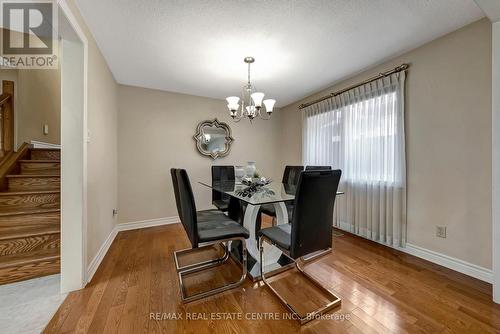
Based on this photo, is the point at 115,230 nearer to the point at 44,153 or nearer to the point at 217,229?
the point at 44,153

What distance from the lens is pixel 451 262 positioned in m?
1.93

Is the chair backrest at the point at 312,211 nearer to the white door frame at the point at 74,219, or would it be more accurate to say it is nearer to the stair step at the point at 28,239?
the white door frame at the point at 74,219

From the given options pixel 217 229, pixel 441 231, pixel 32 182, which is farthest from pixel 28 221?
pixel 441 231

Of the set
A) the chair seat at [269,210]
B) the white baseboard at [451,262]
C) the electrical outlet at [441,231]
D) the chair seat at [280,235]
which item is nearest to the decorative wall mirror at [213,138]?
the chair seat at [269,210]

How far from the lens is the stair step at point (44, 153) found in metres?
2.83

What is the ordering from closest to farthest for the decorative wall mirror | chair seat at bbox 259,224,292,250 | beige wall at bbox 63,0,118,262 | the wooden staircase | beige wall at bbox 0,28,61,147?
chair seat at bbox 259,224,292,250 < the wooden staircase < beige wall at bbox 63,0,118,262 < beige wall at bbox 0,28,61,147 < the decorative wall mirror

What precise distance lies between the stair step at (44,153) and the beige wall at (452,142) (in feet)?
16.2

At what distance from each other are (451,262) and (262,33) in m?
2.97

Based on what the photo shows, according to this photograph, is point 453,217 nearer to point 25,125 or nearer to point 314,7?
point 314,7

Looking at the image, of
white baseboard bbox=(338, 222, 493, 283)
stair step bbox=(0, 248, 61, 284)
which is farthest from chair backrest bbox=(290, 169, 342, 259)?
stair step bbox=(0, 248, 61, 284)

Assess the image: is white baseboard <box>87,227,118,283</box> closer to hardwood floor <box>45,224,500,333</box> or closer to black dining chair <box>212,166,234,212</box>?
hardwood floor <box>45,224,500,333</box>

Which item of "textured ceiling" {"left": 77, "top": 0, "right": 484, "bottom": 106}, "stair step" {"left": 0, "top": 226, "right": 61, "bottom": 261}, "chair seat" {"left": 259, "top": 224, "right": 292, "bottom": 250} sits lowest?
"stair step" {"left": 0, "top": 226, "right": 61, "bottom": 261}

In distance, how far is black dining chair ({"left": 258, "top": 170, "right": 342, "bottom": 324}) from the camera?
130 centimetres

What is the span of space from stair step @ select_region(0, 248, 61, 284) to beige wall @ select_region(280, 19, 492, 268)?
3.77 m
